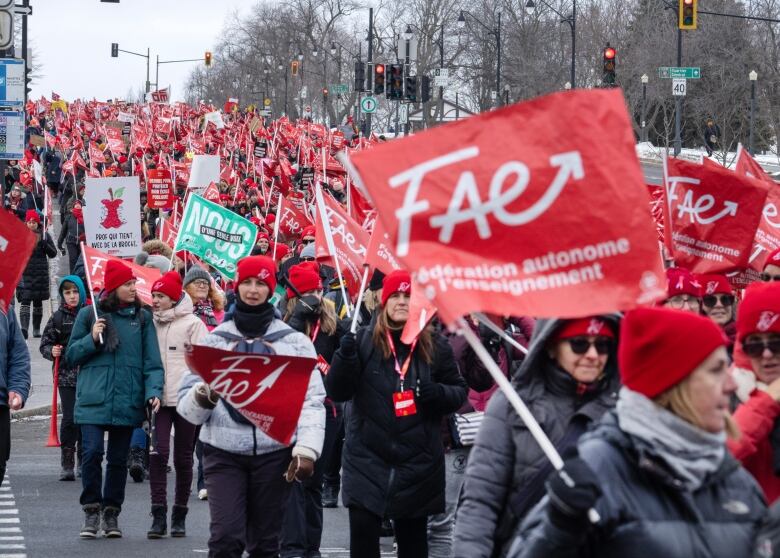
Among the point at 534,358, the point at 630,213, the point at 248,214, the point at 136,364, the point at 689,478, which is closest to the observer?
the point at 689,478

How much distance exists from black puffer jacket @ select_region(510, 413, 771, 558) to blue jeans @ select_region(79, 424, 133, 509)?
6248 mm

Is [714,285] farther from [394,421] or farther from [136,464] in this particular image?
[136,464]

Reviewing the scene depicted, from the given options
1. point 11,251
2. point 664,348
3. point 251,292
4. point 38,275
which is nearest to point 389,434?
point 251,292

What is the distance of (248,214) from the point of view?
3064 cm

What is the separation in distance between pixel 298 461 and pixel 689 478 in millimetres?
3805

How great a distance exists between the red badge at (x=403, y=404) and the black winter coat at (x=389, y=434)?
0.07ft

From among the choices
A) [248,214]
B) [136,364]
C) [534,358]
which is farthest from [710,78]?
[534,358]

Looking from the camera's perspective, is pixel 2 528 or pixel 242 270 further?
pixel 2 528

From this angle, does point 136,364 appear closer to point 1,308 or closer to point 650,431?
point 1,308

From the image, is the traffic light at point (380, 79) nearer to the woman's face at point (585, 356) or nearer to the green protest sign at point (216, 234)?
the green protest sign at point (216, 234)

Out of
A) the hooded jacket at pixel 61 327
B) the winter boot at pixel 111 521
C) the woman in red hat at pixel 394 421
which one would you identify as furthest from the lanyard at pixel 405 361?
the hooded jacket at pixel 61 327

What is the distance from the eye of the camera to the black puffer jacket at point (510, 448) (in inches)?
183

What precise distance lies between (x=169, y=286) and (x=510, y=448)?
5.62 metres

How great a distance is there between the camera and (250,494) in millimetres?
7156
